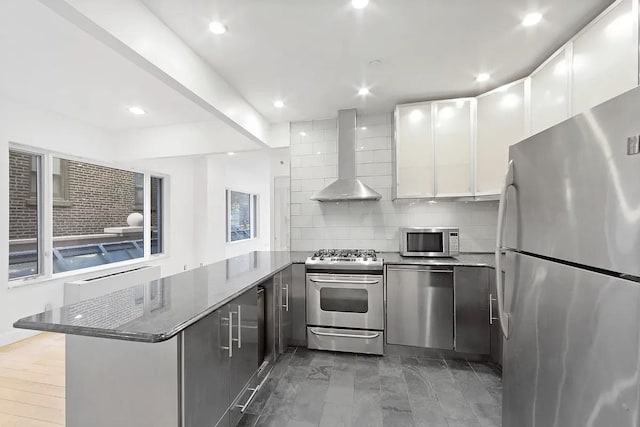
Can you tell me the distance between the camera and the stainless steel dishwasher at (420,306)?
2760 mm

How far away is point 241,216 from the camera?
804 centimetres

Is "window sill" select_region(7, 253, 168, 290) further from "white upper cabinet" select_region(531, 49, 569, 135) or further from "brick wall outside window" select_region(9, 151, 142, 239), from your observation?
"white upper cabinet" select_region(531, 49, 569, 135)

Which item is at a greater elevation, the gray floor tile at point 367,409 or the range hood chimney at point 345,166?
the range hood chimney at point 345,166

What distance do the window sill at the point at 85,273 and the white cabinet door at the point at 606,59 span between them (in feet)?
18.0

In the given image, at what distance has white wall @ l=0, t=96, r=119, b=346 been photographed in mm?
3152

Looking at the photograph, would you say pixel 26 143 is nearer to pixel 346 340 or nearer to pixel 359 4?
pixel 359 4

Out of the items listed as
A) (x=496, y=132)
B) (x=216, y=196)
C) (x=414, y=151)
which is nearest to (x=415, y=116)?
(x=414, y=151)

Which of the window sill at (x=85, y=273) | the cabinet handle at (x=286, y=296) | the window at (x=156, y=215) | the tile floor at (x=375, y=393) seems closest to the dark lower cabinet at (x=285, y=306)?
the cabinet handle at (x=286, y=296)

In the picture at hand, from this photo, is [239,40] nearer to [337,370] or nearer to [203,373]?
[203,373]

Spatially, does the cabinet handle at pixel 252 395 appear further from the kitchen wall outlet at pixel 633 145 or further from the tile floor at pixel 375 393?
the kitchen wall outlet at pixel 633 145

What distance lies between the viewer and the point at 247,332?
6.29 ft

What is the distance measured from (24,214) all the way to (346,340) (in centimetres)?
398

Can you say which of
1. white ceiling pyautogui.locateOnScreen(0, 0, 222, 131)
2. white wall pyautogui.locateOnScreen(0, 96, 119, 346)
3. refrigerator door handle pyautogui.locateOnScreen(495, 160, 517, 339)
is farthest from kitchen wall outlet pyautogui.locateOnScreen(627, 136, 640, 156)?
white wall pyautogui.locateOnScreen(0, 96, 119, 346)

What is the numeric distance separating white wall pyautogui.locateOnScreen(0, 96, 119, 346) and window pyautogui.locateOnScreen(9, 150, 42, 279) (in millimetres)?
175
